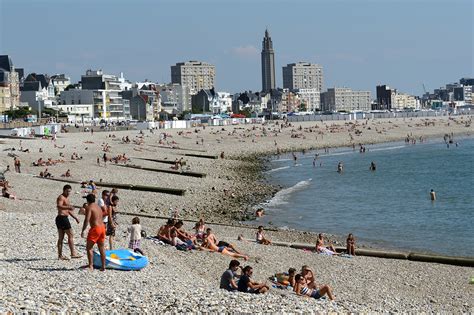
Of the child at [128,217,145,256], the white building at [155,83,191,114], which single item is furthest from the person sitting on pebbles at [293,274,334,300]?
the white building at [155,83,191,114]

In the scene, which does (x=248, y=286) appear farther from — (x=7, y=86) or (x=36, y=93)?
(x=36, y=93)

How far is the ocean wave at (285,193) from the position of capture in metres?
32.4

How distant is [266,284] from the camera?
13742 mm

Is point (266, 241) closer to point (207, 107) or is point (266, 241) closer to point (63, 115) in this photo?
point (63, 115)

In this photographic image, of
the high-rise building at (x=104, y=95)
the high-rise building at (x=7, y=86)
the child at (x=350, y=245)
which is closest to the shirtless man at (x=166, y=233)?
the child at (x=350, y=245)

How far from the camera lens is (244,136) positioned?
8144cm

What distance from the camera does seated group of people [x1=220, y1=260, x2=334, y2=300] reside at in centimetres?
1270

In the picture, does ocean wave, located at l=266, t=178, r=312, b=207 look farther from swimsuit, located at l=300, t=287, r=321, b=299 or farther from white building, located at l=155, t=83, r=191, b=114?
white building, located at l=155, t=83, r=191, b=114

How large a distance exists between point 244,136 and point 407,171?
31742 mm

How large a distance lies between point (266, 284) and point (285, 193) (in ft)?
75.4

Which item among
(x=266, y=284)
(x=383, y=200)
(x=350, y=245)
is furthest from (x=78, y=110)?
(x=266, y=284)

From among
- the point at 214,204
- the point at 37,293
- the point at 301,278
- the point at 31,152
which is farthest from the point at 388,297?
the point at 31,152

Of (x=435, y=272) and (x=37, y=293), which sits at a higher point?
(x=37, y=293)

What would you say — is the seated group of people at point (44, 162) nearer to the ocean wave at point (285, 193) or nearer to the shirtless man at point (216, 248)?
the ocean wave at point (285, 193)
